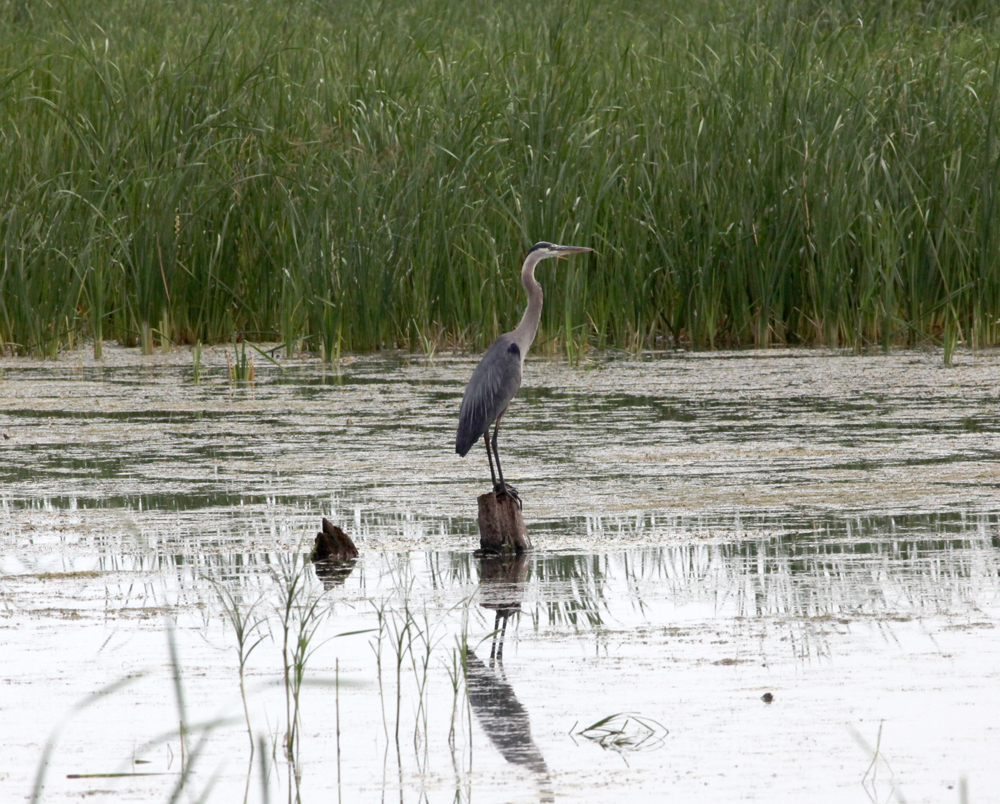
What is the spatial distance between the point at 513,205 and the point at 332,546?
14.1 ft

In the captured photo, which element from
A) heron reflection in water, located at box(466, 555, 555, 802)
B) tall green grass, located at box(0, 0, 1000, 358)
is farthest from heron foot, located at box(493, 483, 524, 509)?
→ tall green grass, located at box(0, 0, 1000, 358)

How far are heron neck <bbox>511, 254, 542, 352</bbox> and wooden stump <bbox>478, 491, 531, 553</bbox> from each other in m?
1.12

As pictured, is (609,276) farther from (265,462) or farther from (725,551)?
(725,551)

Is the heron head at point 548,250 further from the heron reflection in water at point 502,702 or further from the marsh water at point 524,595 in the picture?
the heron reflection in water at point 502,702

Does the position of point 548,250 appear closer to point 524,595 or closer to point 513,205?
point 513,205

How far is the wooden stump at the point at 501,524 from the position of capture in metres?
4.16

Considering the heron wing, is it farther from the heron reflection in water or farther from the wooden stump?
the heron reflection in water

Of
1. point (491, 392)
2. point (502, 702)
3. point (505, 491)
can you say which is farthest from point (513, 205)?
point (502, 702)

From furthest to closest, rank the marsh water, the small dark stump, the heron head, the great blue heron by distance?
the heron head, the great blue heron, the small dark stump, the marsh water

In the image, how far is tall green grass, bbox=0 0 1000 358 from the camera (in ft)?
25.5

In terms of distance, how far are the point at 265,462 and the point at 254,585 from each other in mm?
1812

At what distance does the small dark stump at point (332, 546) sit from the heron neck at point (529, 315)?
1337 millimetres

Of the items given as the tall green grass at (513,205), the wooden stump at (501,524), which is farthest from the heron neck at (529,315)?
the tall green grass at (513,205)

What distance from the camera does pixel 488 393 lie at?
495cm
